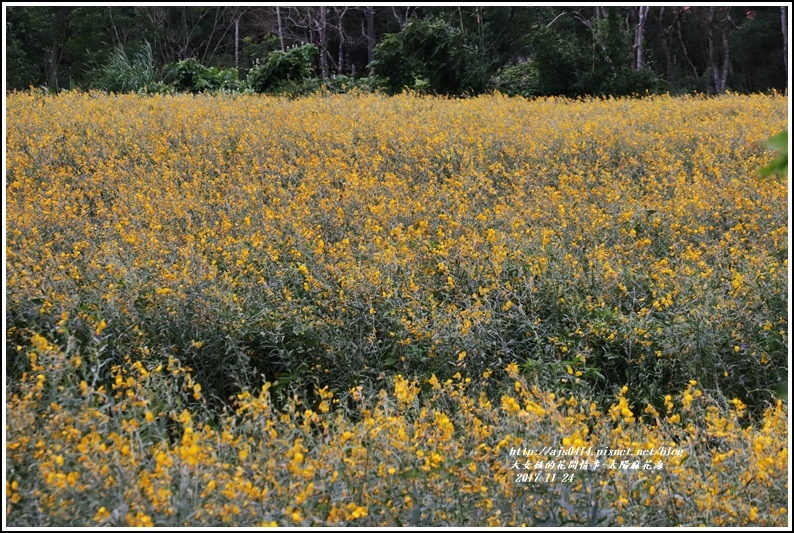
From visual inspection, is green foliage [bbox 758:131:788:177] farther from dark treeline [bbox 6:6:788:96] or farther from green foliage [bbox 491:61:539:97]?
green foliage [bbox 491:61:539:97]

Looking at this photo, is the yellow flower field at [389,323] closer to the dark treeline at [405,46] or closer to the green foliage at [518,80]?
the dark treeline at [405,46]

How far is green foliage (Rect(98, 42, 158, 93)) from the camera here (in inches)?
576

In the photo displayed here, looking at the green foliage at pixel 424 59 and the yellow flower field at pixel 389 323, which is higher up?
the green foliage at pixel 424 59

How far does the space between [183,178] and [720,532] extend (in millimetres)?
5824

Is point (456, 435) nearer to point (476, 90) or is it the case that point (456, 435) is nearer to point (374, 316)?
point (374, 316)

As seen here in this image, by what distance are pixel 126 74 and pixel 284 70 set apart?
11.5 ft

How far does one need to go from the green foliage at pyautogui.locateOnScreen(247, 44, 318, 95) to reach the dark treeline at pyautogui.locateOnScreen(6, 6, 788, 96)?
0.07 feet

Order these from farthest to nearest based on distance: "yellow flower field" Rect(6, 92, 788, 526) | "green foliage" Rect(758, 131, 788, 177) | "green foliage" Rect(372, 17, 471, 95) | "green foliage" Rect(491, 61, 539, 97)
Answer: "green foliage" Rect(491, 61, 539, 97), "green foliage" Rect(372, 17, 471, 95), "yellow flower field" Rect(6, 92, 788, 526), "green foliage" Rect(758, 131, 788, 177)

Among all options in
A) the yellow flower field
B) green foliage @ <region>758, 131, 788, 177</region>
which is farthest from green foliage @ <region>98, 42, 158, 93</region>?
green foliage @ <region>758, 131, 788, 177</region>

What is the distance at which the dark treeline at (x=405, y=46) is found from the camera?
45.8ft

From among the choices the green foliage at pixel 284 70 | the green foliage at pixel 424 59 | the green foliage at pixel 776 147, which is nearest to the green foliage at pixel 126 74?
the green foliage at pixel 284 70

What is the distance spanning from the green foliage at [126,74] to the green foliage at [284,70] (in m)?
2.38

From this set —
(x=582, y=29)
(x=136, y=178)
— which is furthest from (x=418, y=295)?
(x=582, y=29)

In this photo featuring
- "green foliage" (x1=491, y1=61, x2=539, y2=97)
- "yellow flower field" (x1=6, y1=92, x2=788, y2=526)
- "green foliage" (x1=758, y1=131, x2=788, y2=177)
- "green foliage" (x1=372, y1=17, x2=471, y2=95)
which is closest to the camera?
"green foliage" (x1=758, y1=131, x2=788, y2=177)
